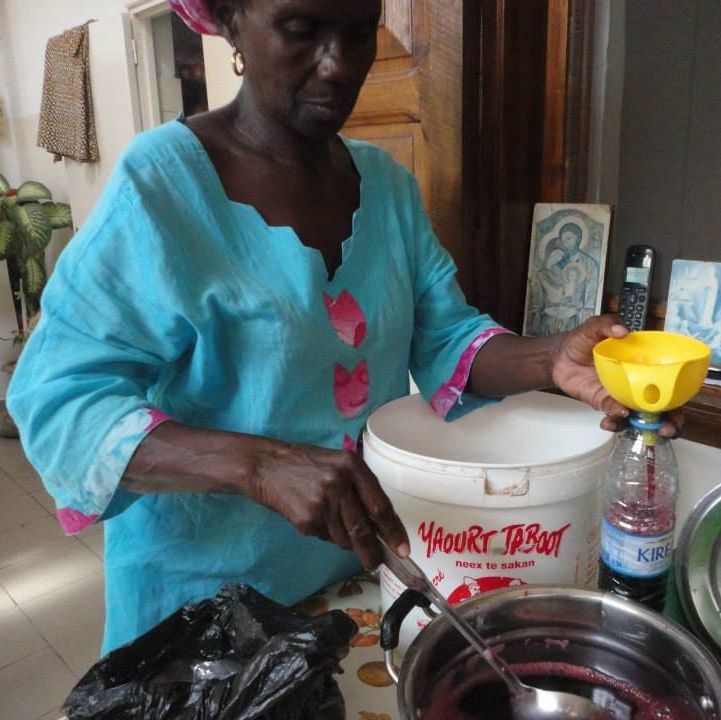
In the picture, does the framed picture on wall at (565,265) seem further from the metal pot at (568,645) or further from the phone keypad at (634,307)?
the metal pot at (568,645)

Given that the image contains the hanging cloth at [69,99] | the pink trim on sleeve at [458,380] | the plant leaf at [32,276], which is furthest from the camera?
the plant leaf at [32,276]

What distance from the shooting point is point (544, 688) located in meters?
0.61

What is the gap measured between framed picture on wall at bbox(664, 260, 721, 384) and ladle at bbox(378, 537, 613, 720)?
1.85 ft

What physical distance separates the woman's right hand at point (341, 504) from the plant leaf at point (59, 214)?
12.1 ft

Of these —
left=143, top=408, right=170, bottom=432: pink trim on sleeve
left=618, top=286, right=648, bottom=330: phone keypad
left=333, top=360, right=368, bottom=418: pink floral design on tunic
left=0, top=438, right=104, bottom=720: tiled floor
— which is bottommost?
left=0, top=438, right=104, bottom=720: tiled floor

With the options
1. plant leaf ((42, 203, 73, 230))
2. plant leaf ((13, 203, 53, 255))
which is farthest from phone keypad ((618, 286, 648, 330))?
plant leaf ((42, 203, 73, 230))

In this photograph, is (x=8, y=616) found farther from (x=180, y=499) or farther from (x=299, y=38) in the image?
(x=299, y=38)

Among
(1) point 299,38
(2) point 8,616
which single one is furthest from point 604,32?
(2) point 8,616

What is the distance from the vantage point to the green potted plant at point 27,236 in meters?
3.63

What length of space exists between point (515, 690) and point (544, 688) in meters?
0.03

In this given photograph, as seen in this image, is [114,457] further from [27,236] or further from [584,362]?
[27,236]

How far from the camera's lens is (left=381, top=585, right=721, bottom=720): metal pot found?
57cm

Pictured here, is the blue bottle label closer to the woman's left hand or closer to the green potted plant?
the woman's left hand

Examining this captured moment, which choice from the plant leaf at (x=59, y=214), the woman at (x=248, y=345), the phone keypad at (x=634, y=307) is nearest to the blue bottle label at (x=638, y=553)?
the woman at (x=248, y=345)
